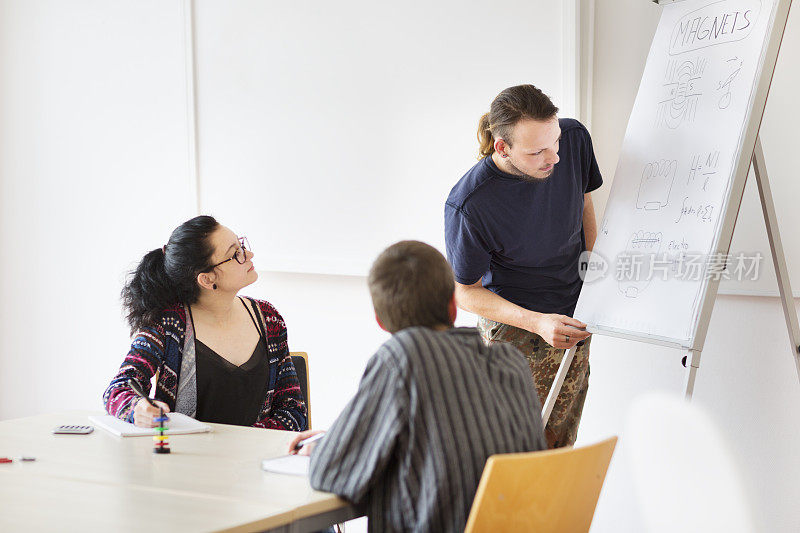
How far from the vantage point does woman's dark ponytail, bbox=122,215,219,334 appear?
7.50 ft

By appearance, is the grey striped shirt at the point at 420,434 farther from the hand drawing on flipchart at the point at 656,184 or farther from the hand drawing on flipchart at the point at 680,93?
the hand drawing on flipchart at the point at 680,93

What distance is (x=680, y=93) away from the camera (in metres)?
2.38

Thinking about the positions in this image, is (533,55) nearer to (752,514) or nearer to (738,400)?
(738,400)

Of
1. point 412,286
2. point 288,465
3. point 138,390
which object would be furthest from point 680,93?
point 138,390

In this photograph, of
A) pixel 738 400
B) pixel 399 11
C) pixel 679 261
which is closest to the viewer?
pixel 679 261

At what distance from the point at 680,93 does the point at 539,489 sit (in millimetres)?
1423

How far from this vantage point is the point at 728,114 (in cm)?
220

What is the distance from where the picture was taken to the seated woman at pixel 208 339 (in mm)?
2252

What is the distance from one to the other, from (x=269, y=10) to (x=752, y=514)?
270cm

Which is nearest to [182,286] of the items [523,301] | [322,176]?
[523,301]

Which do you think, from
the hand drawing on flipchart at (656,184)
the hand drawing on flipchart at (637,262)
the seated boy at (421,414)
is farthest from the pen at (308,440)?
the hand drawing on flipchart at (656,184)

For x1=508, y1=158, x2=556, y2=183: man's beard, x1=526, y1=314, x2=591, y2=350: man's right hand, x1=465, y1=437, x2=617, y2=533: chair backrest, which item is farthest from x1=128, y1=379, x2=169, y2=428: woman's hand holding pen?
→ x1=508, y1=158, x2=556, y2=183: man's beard

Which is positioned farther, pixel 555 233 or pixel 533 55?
pixel 533 55

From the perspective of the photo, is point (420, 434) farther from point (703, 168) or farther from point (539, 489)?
point (703, 168)
